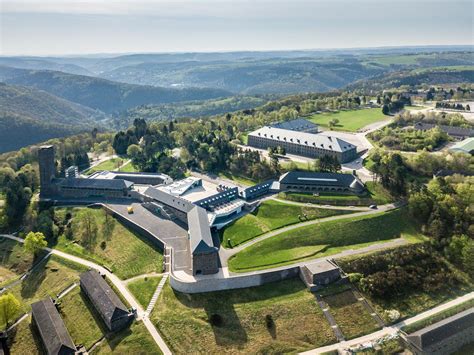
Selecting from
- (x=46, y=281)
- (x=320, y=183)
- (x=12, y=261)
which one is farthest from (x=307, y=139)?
(x=12, y=261)

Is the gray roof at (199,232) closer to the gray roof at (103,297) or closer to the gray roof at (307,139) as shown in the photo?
the gray roof at (103,297)

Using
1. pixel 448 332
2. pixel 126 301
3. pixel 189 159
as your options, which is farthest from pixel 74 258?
pixel 448 332

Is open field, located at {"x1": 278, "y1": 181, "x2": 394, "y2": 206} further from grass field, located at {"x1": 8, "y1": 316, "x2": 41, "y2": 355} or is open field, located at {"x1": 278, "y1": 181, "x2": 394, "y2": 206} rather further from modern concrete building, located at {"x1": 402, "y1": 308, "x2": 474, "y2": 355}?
grass field, located at {"x1": 8, "y1": 316, "x2": 41, "y2": 355}

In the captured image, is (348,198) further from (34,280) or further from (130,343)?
(34,280)

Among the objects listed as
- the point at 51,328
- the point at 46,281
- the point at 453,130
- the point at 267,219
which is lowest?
the point at 46,281

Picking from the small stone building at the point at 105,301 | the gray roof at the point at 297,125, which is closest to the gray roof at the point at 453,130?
the gray roof at the point at 297,125

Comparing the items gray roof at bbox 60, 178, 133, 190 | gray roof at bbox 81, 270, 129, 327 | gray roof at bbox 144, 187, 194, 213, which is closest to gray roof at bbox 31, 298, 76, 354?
gray roof at bbox 81, 270, 129, 327
